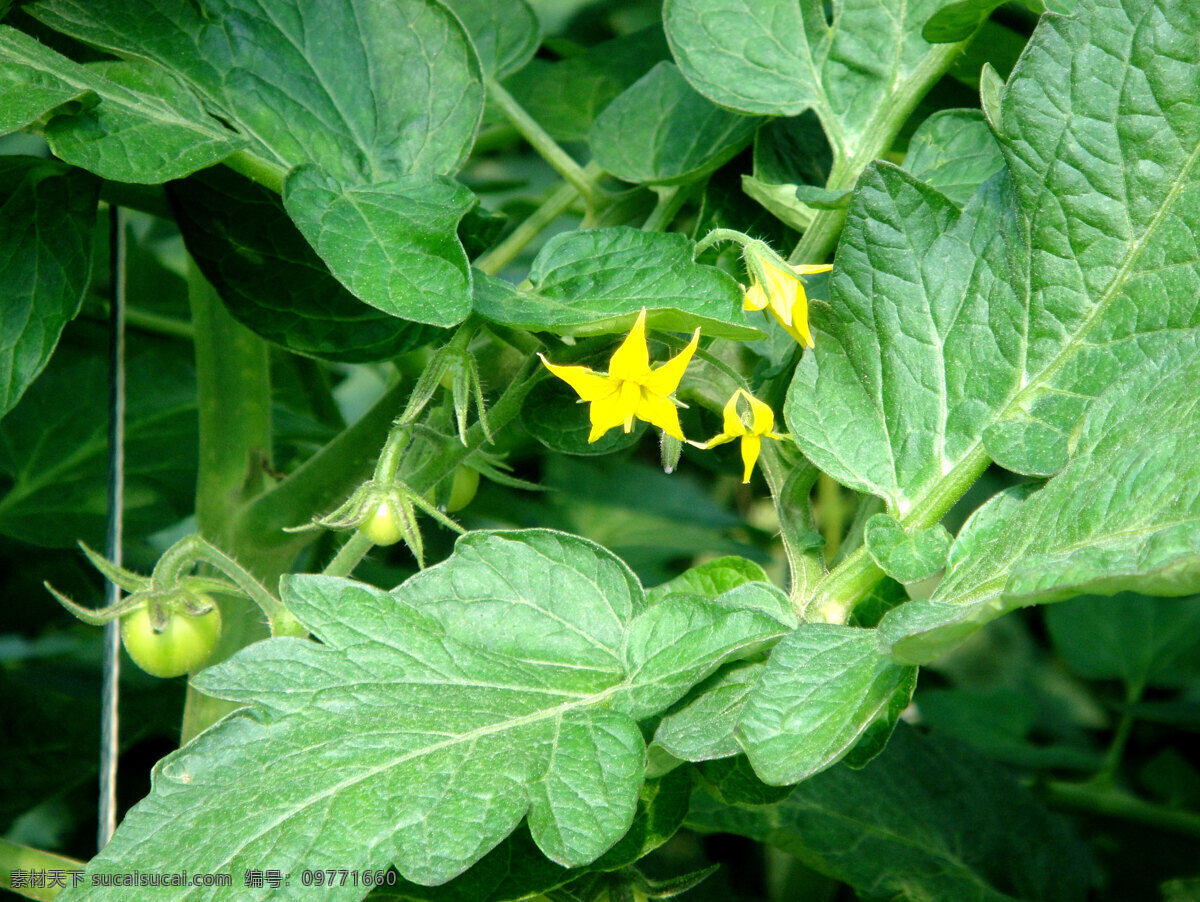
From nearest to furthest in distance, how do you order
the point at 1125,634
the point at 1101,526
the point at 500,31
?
the point at 1101,526 → the point at 500,31 → the point at 1125,634

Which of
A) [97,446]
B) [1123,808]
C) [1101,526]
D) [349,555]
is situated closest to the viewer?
[1101,526]

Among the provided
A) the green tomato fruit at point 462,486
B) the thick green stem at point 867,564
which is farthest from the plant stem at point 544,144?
the thick green stem at point 867,564

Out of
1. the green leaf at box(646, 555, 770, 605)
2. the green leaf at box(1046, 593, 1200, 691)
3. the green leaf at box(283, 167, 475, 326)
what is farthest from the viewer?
the green leaf at box(1046, 593, 1200, 691)

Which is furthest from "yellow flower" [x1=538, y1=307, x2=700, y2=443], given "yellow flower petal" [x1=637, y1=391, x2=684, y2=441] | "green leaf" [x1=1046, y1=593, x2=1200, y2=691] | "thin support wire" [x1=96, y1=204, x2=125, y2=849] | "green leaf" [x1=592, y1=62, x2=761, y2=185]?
"green leaf" [x1=1046, y1=593, x2=1200, y2=691]

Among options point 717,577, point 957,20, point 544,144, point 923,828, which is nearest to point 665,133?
point 544,144

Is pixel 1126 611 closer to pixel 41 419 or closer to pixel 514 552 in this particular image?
pixel 514 552

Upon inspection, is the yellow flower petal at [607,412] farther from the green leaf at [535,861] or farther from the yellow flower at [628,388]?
the green leaf at [535,861]

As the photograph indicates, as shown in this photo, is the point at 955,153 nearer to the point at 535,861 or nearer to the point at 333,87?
the point at 333,87

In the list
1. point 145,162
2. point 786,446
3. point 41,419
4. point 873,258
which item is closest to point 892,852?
point 786,446

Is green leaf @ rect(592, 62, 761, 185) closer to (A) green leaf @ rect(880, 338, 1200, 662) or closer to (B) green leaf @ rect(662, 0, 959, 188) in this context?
(B) green leaf @ rect(662, 0, 959, 188)
